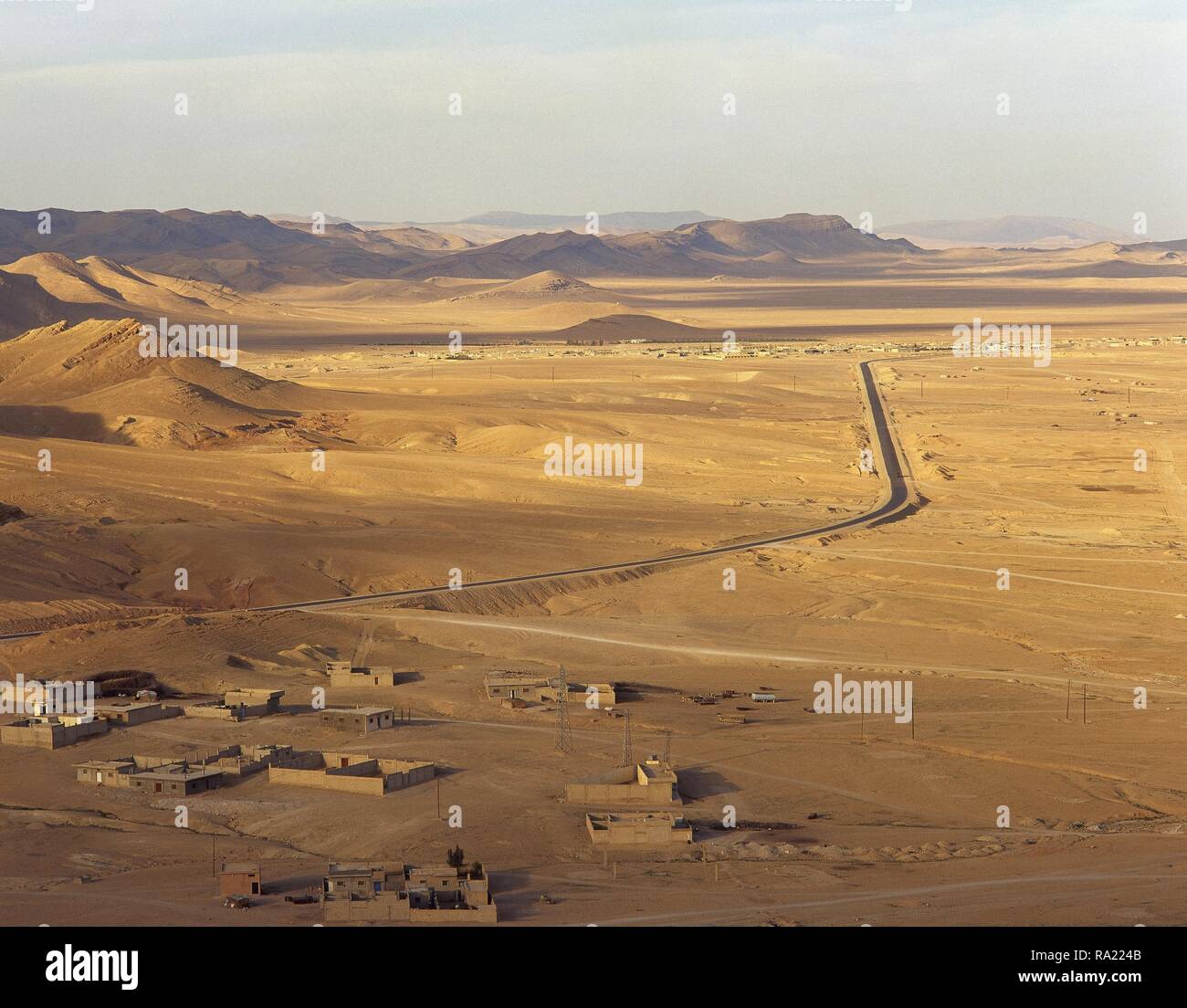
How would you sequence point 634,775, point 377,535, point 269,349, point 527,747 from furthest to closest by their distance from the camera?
point 269,349, point 377,535, point 527,747, point 634,775

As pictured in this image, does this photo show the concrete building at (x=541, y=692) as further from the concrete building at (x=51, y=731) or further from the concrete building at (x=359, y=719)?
the concrete building at (x=51, y=731)

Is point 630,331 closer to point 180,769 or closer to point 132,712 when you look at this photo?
point 132,712

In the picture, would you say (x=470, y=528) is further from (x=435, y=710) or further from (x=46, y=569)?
(x=435, y=710)

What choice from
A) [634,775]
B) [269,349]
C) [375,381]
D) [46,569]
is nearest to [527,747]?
[634,775]

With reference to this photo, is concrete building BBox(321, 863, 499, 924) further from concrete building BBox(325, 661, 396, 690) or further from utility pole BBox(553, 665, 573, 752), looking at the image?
concrete building BBox(325, 661, 396, 690)

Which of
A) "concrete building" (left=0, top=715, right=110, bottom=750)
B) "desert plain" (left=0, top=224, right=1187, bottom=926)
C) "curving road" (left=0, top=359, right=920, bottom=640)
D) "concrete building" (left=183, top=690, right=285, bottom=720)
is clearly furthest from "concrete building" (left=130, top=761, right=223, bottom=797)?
"curving road" (left=0, top=359, right=920, bottom=640)
